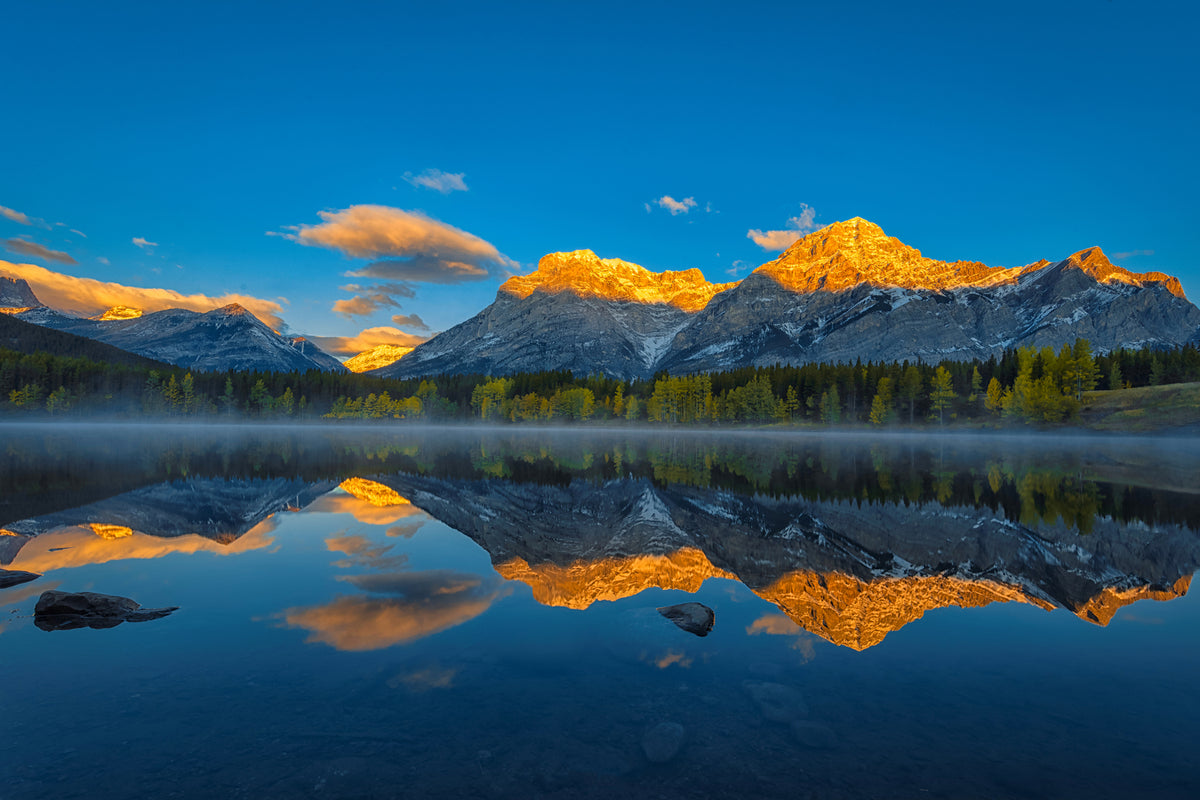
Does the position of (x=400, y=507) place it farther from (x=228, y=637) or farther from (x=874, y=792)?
(x=874, y=792)

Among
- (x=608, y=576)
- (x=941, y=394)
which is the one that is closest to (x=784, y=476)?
(x=608, y=576)

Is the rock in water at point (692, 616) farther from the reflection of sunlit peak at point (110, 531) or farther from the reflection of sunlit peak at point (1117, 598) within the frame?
the reflection of sunlit peak at point (110, 531)

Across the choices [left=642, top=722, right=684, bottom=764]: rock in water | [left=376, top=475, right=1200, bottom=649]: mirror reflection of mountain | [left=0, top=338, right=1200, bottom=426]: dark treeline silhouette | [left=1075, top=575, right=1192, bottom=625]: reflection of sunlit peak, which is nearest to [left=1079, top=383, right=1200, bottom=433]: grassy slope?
[left=0, top=338, right=1200, bottom=426]: dark treeline silhouette

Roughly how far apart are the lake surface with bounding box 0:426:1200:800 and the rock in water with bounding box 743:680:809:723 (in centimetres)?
5

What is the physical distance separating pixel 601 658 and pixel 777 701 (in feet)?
12.0

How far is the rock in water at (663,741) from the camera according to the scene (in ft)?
28.0

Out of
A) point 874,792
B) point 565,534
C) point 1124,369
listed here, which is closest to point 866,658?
point 874,792

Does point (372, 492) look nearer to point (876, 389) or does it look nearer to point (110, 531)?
point (110, 531)

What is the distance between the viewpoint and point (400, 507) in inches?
1201

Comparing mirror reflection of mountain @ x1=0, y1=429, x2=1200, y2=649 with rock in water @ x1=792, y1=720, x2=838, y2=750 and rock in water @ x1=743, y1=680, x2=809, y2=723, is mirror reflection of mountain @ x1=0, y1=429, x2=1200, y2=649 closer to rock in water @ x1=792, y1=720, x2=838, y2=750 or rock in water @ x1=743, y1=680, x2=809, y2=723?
rock in water @ x1=743, y1=680, x2=809, y2=723

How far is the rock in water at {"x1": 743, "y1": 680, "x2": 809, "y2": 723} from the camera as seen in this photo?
31.9 feet

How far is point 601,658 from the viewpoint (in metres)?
12.2

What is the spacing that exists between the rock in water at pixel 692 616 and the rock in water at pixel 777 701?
2955 millimetres

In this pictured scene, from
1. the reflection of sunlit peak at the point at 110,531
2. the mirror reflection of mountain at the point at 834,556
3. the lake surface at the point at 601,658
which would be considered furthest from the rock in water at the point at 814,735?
the reflection of sunlit peak at the point at 110,531
